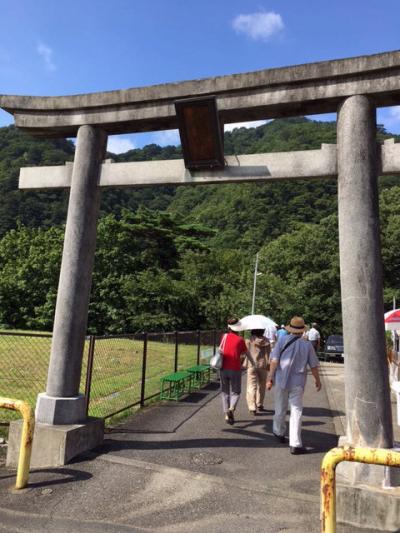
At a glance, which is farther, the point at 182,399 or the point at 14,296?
the point at 14,296

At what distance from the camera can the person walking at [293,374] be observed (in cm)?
575

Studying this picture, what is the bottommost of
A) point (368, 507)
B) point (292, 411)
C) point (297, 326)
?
point (368, 507)

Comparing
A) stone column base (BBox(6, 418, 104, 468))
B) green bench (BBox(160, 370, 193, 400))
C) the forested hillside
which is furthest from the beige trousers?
the forested hillside

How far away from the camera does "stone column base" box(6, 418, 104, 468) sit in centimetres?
518

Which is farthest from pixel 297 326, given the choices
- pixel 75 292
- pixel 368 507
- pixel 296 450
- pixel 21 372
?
pixel 21 372

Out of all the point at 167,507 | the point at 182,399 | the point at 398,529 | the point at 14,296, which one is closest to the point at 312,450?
the point at 398,529

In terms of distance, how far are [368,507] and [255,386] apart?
15.1 feet

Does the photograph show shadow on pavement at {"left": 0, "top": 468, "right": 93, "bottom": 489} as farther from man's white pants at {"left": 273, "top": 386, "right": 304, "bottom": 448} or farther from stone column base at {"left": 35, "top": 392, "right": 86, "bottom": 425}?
man's white pants at {"left": 273, "top": 386, "right": 304, "bottom": 448}

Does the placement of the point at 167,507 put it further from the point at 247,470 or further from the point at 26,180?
the point at 26,180

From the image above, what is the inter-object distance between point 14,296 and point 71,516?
36992mm

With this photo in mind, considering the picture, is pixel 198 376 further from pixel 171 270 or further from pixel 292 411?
pixel 171 270

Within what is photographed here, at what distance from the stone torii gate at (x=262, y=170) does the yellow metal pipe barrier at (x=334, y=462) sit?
1.22 m

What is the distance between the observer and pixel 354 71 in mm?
4898

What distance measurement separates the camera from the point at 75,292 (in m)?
5.78
